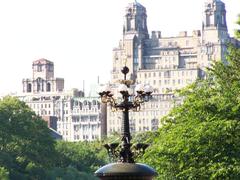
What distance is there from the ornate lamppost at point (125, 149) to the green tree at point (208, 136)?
21.2m

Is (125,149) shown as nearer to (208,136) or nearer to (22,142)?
(208,136)

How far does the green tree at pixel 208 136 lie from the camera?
207 feet

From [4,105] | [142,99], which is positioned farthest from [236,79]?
[4,105]

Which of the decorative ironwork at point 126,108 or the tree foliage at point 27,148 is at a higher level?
the tree foliage at point 27,148

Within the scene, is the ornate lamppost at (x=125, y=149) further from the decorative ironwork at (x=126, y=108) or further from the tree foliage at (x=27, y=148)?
the tree foliage at (x=27, y=148)

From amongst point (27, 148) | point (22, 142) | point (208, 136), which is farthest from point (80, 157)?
point (208, 136)

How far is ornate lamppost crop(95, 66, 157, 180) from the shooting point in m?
35.2

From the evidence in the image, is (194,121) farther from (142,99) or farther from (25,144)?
(25,144)

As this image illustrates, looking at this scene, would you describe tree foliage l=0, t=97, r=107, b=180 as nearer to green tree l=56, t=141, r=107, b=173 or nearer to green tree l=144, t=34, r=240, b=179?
green tree l=56, t=141, r=107, b=173

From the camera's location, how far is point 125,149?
38.0m

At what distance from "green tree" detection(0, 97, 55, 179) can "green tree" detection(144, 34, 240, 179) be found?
57.0 m

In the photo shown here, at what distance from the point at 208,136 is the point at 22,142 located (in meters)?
77.4

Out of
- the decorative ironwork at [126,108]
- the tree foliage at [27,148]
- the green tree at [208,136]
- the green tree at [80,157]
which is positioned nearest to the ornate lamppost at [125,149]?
the decorative ironwork at [126,108]

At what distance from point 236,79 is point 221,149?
8.60 meters
